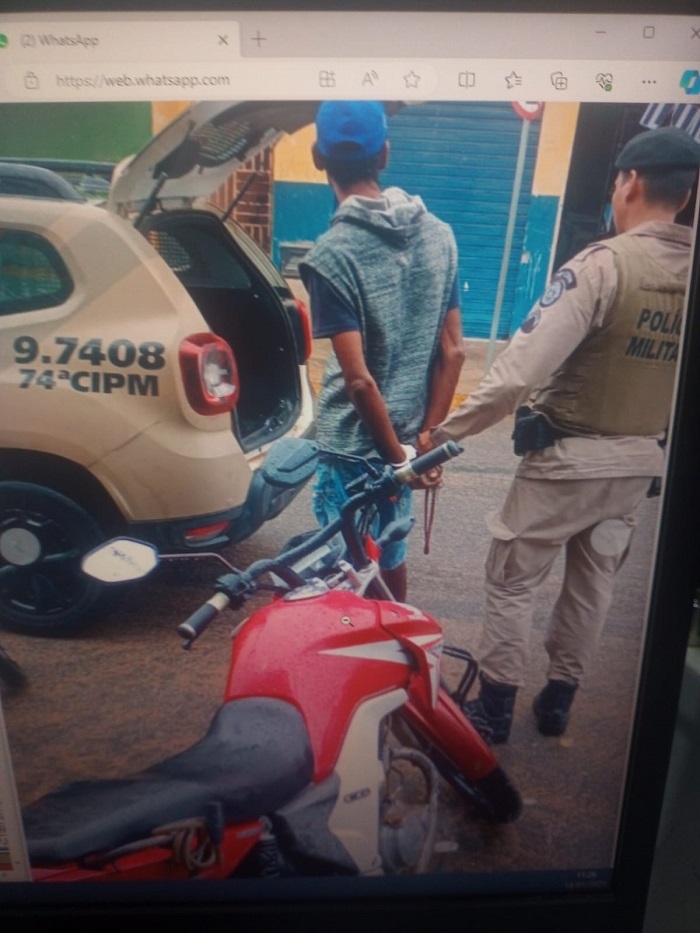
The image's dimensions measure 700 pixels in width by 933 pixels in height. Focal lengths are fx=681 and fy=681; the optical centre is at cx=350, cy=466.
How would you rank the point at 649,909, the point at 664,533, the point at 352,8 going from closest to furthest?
the point at 352,8 → the point at 664,533 → the point at 649,909

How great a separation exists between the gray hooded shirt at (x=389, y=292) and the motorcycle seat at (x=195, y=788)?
0.38 meters

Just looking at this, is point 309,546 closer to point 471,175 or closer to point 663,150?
point 471,175

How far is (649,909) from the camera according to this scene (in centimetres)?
112

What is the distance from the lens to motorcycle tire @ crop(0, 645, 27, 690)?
0.86m

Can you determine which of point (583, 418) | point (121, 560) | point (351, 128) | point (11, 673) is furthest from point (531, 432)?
point (11, 673)

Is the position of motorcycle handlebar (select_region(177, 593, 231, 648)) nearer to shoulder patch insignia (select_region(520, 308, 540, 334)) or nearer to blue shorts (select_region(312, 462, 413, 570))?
blue shorts (select_region(312, 462, 413, 570))

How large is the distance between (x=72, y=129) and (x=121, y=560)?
50 cm

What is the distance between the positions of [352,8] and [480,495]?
557 mm

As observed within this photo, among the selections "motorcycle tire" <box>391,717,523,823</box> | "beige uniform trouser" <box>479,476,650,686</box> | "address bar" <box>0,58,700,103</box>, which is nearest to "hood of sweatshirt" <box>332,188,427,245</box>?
"address bar" <box>0,58,700,103</box>

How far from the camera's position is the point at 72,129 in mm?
750

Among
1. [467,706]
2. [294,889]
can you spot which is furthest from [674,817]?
[294,889]

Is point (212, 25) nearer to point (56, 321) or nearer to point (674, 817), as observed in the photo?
point (56, 321)

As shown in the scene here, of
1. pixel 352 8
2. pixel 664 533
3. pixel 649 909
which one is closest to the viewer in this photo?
pixel 352 8

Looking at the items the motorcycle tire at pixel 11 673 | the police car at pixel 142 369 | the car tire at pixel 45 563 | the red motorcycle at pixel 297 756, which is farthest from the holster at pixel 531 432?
the motorcycle tire at pixel 11 673
